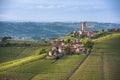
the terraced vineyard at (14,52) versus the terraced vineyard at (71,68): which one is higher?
the terraced vineyard at (14,52)

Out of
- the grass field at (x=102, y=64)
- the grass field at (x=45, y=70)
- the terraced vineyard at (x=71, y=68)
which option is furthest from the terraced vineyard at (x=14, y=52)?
the grass field at (x=102, y=64)

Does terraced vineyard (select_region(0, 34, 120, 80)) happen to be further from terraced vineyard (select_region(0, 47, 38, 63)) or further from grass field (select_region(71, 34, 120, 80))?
terraced vineyard (select_region(0, 47, 38, 63))

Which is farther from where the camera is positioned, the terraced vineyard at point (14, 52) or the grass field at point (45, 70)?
the terraced vineyard at point (14, 52)

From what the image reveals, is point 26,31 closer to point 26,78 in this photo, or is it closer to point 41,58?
point 41,58

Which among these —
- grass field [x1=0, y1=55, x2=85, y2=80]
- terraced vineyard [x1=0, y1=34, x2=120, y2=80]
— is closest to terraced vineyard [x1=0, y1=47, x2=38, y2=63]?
terraced vineyard [x1=0, y1=34, x2=120, y2=80]

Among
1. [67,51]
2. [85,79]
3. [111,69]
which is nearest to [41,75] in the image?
[85,79]

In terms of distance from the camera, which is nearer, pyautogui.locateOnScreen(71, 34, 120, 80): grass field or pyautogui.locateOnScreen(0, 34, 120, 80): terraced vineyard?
pyautogui.locateOnScreen(71, 34, 120, 80): grass field

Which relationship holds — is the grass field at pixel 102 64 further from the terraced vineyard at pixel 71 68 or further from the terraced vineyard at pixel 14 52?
the terraced vineyard at pixel 14 52

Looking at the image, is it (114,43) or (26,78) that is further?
(114,43)
